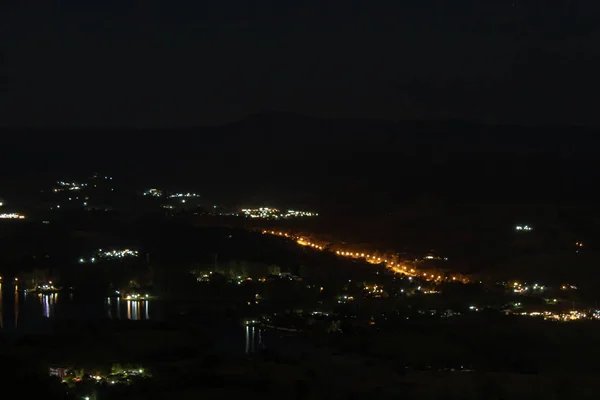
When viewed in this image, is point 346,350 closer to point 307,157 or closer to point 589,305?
point 589,305

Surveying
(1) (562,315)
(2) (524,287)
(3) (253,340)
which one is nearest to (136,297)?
(3) (253,340)

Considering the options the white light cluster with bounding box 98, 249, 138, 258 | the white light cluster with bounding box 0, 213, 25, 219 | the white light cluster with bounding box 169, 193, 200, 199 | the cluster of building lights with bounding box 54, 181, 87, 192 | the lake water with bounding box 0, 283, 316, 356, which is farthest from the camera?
the white light cluster with bounding box 169, 193, 200, 199

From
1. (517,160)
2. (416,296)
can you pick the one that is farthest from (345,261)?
(517,160)

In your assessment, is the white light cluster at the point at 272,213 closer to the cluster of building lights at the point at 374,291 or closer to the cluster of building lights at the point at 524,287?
the cluster of building lights at the point at 374,291

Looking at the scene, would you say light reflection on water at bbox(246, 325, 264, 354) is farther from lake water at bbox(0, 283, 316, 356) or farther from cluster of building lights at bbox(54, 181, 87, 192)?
cluster of building lights at bbox(54, 181, 87, 192)

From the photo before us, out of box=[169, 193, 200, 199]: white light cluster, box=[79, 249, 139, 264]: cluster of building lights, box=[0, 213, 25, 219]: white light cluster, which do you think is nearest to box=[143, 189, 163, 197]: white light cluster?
box=[169, 193, 200, 199]: white light cluster

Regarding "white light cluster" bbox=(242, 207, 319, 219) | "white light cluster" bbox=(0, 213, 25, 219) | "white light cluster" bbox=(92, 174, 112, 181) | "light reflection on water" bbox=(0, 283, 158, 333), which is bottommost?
"light reflection on water" bbox=(0, 283, 158, 333)
